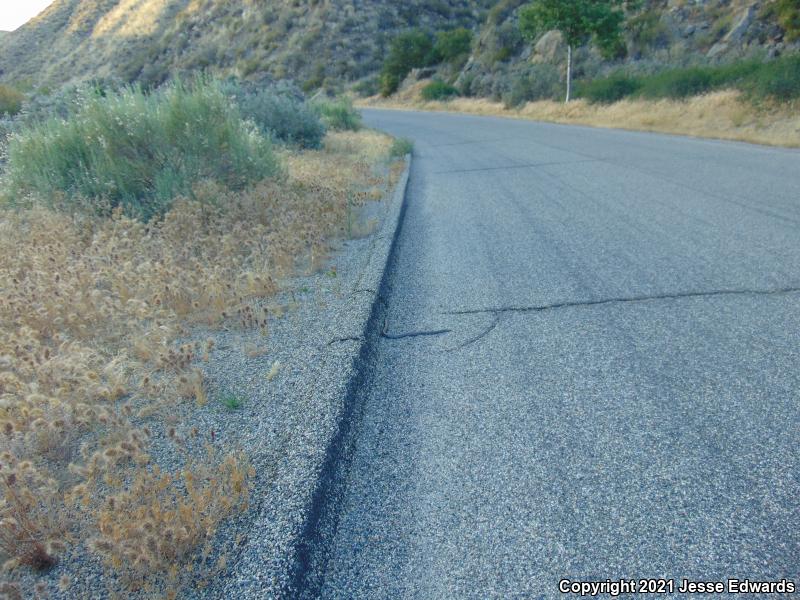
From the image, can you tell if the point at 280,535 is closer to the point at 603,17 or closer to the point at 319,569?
the point at 319,569

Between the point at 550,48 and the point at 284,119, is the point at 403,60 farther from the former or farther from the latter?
the point at 284,119

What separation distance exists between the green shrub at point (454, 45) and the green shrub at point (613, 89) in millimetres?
22134

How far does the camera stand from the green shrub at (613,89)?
2398 cm

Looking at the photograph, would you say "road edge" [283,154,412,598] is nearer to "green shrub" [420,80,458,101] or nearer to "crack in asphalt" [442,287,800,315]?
"crack in asphalt" [442,287,800,315]

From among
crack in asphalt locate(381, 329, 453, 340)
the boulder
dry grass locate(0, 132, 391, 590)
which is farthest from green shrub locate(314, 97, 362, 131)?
crack in asphalt locate(381, 329, 453, 340)

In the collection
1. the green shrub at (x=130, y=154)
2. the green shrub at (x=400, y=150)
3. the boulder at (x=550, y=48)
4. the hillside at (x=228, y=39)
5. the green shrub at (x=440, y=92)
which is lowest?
the green shrub at (x=440, y=92)

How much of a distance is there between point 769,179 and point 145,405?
859 centimetres

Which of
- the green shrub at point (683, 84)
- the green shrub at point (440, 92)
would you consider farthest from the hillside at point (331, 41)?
the green shrub at point (683, 84)

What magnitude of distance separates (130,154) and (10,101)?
31.4 feet

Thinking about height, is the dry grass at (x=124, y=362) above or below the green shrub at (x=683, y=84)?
above

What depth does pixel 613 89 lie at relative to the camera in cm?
2442

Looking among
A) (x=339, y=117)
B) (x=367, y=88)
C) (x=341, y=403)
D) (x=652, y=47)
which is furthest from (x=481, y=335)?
(x=367, y=88)

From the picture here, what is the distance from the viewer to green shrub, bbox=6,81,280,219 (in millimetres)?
7750

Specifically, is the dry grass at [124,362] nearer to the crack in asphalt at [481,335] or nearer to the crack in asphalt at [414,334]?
the crack in asphalt at [414,334]
